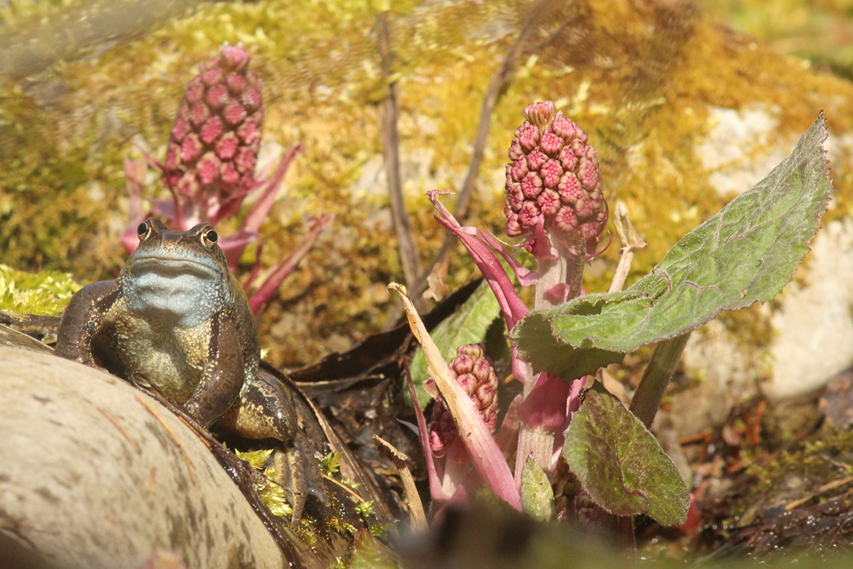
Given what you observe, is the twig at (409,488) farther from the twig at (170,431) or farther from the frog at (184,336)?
the twig at (170,431)

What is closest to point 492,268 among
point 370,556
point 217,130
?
point 370,556

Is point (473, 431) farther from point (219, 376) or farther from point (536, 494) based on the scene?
point (219, 376)

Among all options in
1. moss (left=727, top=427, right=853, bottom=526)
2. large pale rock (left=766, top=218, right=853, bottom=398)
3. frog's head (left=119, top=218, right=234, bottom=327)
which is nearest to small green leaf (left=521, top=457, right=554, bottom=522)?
frog's head (left=119, top=218, right=234, bottom=327)

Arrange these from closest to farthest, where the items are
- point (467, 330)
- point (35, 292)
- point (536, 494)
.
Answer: point (536, 494) → point (467, 330) → point (35, 292)

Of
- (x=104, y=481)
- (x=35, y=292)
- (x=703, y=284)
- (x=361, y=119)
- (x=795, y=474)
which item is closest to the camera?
(x=104, y=481)

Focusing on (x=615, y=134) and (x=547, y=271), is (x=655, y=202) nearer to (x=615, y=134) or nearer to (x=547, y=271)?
(x=615, y=134)

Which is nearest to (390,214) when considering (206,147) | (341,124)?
(341,124)
